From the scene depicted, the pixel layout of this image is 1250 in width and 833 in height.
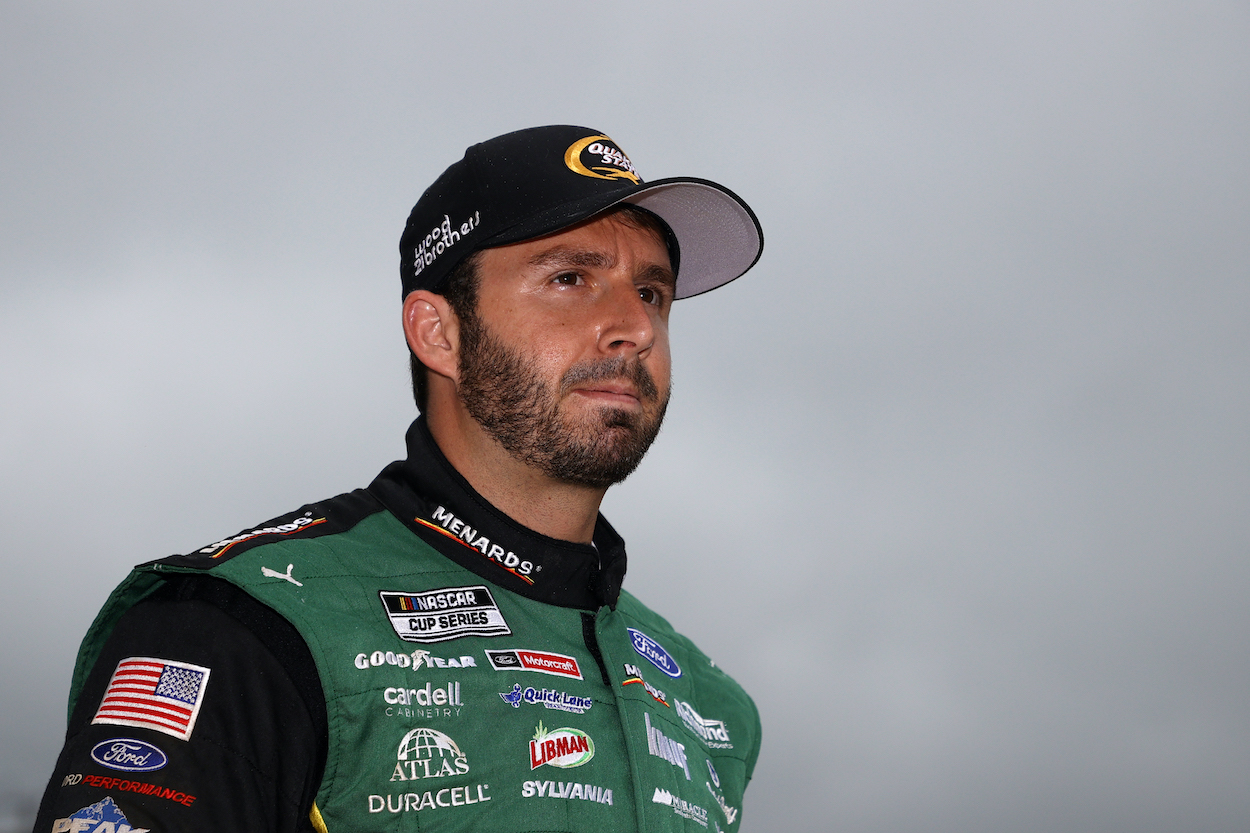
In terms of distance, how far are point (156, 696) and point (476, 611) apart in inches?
43.1

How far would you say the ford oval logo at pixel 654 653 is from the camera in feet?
14.0

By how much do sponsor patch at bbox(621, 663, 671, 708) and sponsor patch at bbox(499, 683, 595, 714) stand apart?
0.78 ft

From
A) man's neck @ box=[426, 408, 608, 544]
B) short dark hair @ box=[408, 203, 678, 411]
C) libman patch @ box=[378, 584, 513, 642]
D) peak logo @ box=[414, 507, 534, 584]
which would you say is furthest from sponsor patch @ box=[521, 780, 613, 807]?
short dark hair @ box=[408, 203, 678, 411]

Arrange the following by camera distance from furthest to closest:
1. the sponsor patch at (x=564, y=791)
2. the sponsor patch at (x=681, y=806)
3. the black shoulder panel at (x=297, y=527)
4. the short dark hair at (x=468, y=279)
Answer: the short dark hair at (x=468, y=279), the sponsor patch at (x=681, y=806), the sponsor patch at (x=564, y=791), the black shoulder panel at (x=297, y=527)

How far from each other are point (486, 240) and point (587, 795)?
2063 mm

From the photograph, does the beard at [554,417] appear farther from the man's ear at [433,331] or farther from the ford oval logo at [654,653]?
the ford oval logo at [654,653]

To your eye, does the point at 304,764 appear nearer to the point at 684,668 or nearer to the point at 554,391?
the point at 554,391

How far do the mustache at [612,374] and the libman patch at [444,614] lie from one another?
0.83 metres

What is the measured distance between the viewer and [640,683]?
3.79 metres

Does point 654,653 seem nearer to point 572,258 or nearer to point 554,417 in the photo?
→ point 554,417

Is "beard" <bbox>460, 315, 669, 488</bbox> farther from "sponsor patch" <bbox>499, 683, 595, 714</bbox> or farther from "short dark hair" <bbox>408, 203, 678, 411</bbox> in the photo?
"sponsor patch" <bbox>499, 683, 595, 714</bbox>

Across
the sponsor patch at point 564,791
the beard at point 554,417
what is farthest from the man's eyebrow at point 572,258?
the sponsor patch at point 564,791

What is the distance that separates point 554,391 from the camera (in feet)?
12.6

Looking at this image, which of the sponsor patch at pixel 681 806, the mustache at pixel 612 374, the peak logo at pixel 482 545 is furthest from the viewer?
the mustache at pixel 612 374
